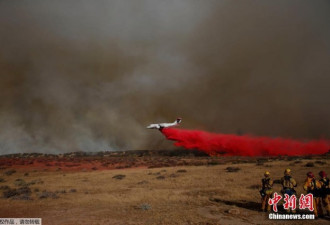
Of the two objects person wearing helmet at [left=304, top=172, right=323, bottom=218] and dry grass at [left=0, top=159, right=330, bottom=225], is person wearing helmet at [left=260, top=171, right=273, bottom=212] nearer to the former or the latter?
dry grass at [left=0, top=159, right=330, bottom=225]

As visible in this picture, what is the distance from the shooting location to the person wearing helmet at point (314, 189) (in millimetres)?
13547

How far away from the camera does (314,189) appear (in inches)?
535

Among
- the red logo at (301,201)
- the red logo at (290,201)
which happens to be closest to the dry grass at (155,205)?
the red logo at (301,201)

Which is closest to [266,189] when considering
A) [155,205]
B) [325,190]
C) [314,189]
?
[314,189]

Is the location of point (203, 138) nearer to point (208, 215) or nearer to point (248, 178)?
point (248, 178)

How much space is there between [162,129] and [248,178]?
17.8 m

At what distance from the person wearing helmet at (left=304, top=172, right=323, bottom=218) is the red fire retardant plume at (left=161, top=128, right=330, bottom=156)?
2705cm

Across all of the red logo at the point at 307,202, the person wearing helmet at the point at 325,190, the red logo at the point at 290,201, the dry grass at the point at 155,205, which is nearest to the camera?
the person wearing helmet at the point at 325,190

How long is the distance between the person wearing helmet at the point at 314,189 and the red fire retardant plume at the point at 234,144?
2705cm

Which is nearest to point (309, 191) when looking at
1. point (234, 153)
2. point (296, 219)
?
point (296, 219)

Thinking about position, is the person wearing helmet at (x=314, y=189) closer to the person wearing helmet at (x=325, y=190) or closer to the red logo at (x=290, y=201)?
the person wearing helmet at (x=325, y=190)

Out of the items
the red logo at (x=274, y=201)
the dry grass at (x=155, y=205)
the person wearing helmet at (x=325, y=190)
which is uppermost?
the person wearing helmet at (x=325, y=190)

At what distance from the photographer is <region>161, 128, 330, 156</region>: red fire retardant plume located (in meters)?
42.6

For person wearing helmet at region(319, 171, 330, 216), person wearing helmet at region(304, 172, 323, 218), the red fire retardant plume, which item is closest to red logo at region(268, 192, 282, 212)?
person wearing helmet at region(304, 172, 323, 218)
